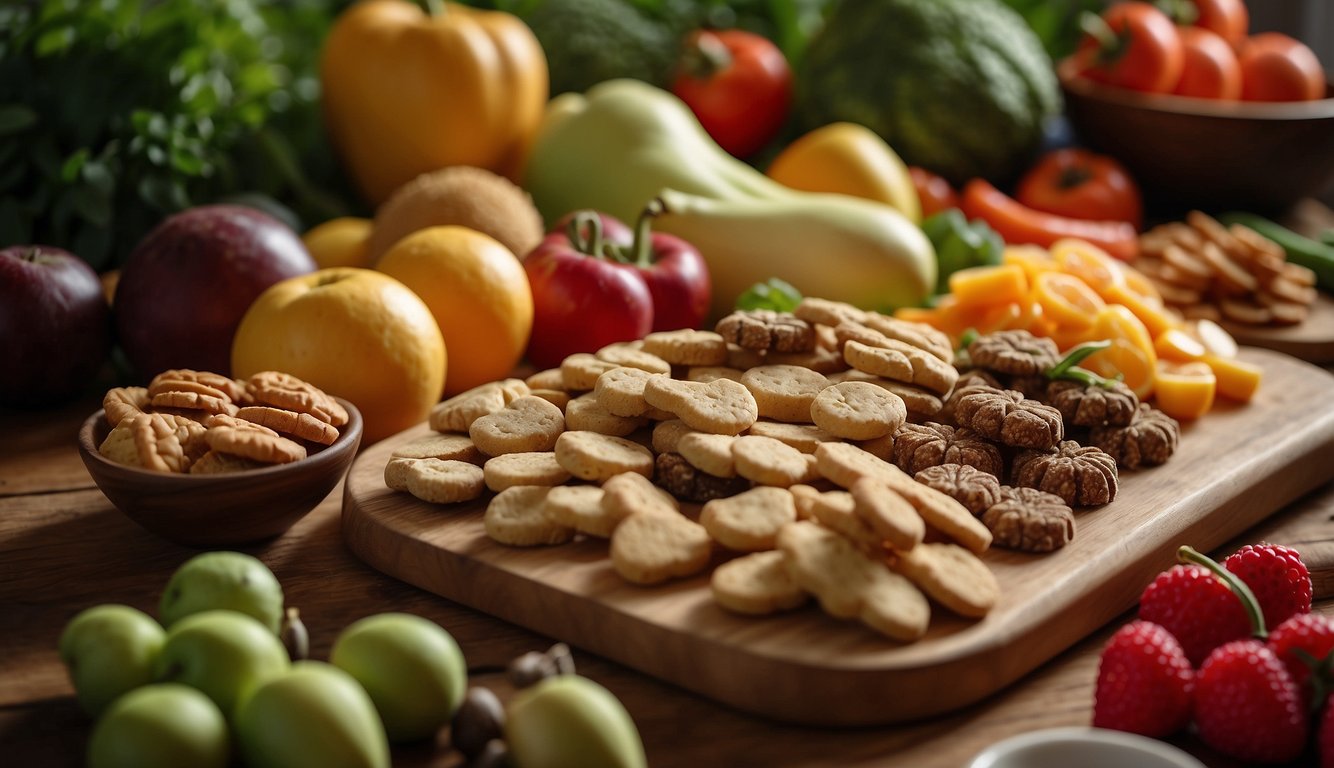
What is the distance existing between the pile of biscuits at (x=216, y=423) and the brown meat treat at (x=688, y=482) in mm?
390

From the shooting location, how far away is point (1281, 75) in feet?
9.00

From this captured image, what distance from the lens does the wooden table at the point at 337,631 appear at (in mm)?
1120

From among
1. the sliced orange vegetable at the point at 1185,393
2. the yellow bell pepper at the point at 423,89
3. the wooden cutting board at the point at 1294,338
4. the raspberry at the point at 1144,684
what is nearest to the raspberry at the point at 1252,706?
the raspberry at the point at 1144,684

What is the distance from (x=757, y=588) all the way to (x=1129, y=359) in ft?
2.80

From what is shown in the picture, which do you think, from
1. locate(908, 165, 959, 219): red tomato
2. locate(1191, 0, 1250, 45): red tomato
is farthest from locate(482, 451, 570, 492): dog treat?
locate(1191, 0, 1250, 45): red tomato

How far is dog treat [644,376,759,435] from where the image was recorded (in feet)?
4.65

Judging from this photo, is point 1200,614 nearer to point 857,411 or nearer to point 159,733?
point 857,411

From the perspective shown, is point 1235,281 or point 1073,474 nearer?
point 1073,474

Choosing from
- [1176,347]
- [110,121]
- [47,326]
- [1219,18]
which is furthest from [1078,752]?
[1219,18]

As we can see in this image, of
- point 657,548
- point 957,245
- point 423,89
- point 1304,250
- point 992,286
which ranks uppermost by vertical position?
point 423,89

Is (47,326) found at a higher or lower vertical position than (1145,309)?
higher

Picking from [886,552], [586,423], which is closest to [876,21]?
[586,423]

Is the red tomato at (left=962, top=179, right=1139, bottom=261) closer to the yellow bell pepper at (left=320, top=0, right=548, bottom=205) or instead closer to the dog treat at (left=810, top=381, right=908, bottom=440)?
the yellow bell pepper at (left=320, top=0, right=548, bottom=205)

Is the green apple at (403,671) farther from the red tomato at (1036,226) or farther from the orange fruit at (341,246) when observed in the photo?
the red tomato at (1036,226)
